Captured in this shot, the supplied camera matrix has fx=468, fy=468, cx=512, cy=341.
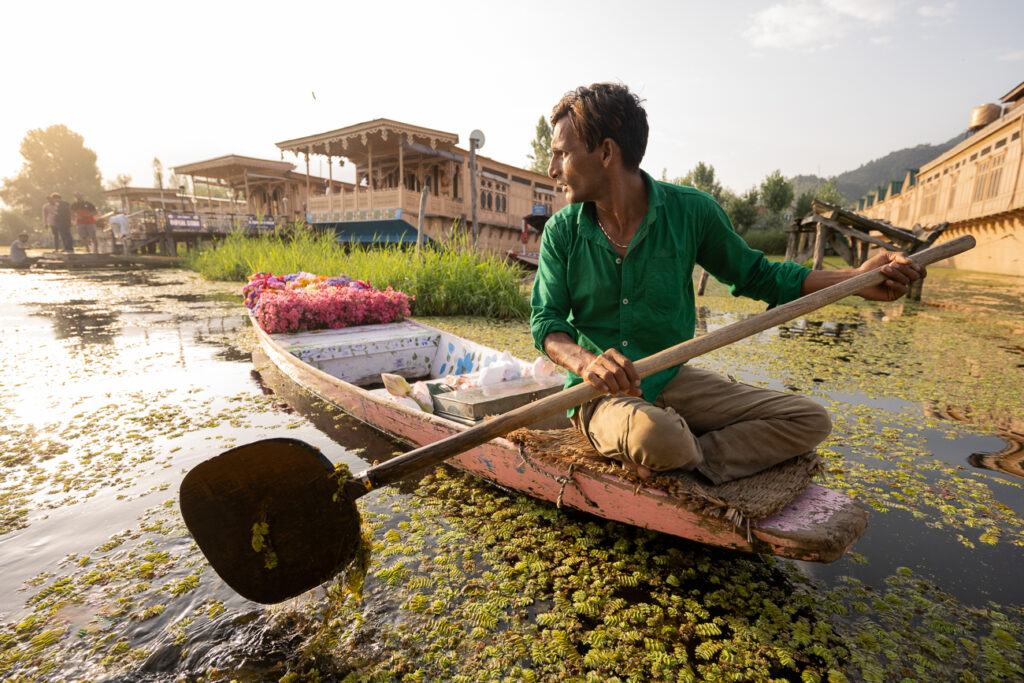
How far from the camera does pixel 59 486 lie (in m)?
2.54

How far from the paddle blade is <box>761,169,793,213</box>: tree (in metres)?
35.9

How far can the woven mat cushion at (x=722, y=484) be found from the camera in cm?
149

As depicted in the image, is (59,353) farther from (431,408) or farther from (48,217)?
(48,217)

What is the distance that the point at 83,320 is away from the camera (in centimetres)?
735

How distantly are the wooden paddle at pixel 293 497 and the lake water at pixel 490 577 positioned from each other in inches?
5.5

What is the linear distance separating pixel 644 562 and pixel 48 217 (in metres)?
25.7

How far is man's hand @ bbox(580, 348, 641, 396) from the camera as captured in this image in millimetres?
1467

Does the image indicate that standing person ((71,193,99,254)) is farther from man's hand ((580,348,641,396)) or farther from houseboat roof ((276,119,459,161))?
man's hand ((580,348,641,396))

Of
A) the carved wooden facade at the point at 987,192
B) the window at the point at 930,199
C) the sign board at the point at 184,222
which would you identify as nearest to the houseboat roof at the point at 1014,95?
the carved wooden facade at the point at 987,192

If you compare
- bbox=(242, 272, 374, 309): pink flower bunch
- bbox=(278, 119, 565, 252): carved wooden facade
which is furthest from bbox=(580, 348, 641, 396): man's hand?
bbox=(278, 119, 565, 252): carved wooden facade

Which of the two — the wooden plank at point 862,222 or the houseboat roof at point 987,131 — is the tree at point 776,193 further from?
the wooden plank at point 862,222

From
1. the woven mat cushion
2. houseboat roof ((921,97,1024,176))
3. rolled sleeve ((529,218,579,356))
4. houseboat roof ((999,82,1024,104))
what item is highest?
houseboat roof ((999,82,1024,104))

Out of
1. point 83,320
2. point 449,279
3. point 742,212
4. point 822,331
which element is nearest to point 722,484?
point 449,279

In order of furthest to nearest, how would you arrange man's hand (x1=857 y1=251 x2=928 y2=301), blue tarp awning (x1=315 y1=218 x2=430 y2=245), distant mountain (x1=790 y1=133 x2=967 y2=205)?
distant mountain (x1=790 y1=133 x2=967 y2=205) → blue tarp awning (x1=315 y1=218 x2=430 y2=245) → man's hand (x1=857 y1=251 x2=928 y2=301)
